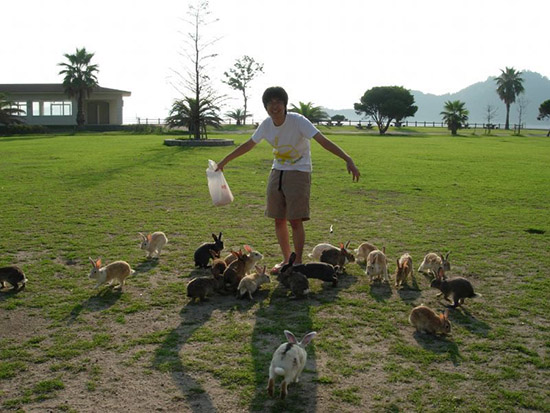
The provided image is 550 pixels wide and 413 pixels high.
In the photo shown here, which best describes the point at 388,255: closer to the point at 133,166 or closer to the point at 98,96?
the point at 133,166

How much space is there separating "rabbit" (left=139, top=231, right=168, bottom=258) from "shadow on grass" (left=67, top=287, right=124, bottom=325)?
1209 mm

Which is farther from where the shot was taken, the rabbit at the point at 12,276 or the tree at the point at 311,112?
the tree at the point at 311,112

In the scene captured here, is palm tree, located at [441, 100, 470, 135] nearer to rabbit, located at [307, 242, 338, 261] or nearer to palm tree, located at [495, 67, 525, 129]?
palm tree, located at [495, 67, 525, 129]

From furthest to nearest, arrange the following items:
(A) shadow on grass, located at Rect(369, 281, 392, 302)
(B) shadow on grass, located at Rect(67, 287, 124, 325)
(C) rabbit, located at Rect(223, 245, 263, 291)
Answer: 1. (C) rabbit, located at Rect(223, 245, 263, 291)
2. (A) shadow on grass, located at Rect(369, 281, 392, 302)
3. (B) shadow on grass, located at Rect(67, 287, 124, 325)

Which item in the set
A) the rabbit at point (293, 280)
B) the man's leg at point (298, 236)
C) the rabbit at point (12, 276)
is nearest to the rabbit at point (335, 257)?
the man's leg at point (298, 236)

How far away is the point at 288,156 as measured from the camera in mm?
6410

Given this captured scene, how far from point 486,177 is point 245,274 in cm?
1264

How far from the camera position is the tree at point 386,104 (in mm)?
61531

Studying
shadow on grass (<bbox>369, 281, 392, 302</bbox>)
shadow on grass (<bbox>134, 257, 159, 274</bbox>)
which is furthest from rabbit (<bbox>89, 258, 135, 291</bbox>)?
shadow on grass (<bbox>369, 281, 392, 302</bbox>)

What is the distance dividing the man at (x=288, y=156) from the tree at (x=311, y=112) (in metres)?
51.9

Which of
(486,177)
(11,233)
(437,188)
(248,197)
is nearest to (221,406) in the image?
(11,233)

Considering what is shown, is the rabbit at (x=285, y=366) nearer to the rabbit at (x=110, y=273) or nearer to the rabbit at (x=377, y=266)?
the rabbit at (x=377, y=266)

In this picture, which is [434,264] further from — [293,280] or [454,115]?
[454,115]

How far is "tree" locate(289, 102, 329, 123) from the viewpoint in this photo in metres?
58.8
